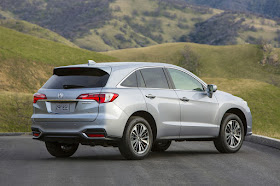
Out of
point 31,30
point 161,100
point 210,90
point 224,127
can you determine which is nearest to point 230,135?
point 224,127

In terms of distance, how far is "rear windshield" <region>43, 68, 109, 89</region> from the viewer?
10.3m

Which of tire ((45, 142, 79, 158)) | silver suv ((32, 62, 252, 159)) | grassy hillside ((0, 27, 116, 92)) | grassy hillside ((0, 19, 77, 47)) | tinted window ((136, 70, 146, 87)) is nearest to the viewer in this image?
silver suv ((32, 62, 252, 159))

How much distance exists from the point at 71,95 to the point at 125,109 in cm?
103

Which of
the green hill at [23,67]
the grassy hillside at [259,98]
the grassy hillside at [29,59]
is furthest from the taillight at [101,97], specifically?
the grassy hillside at [29,59]

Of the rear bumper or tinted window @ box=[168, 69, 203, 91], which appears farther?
tinted window @ box=[168, 69, 203, 91]

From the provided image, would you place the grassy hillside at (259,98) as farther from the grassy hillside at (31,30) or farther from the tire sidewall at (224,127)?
the grassy hillside at (31,30)

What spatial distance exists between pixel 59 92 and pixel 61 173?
77.2 inches

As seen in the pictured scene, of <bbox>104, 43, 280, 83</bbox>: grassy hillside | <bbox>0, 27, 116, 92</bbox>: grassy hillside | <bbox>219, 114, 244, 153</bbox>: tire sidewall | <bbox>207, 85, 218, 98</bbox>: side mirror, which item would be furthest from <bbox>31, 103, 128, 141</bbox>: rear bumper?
<bbox>104, 43, 280, 83</bbox>: grassy hillside

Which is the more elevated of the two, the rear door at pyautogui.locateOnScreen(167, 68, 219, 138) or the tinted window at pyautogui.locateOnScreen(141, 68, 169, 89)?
the tinted window at pyautogui.locateOnScreen(141, 68, 169, 89)

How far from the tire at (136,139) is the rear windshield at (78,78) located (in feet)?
3.14

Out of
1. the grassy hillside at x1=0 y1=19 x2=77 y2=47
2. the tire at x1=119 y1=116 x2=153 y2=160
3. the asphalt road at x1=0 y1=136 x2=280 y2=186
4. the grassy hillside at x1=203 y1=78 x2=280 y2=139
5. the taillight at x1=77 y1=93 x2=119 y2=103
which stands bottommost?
the grassy hillside at x1=203 y1=78 x2=280 y2=139

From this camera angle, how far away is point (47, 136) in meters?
10.4

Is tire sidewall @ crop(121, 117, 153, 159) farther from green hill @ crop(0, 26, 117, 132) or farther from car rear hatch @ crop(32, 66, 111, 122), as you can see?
green hill @ crop(0, 26, 117, 132)

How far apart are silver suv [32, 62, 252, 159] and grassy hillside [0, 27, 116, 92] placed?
163ft
